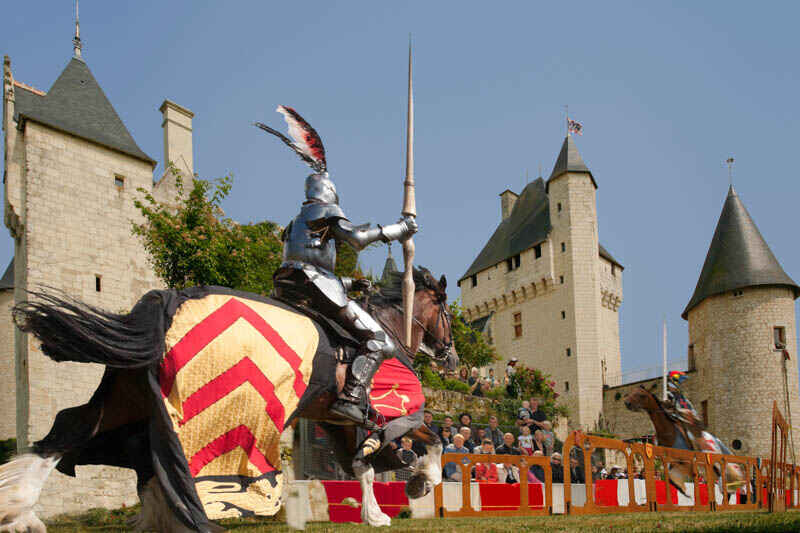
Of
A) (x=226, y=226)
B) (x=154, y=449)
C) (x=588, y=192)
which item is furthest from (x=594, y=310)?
(x=154, y=449)

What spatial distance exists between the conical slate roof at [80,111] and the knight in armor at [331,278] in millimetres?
19870

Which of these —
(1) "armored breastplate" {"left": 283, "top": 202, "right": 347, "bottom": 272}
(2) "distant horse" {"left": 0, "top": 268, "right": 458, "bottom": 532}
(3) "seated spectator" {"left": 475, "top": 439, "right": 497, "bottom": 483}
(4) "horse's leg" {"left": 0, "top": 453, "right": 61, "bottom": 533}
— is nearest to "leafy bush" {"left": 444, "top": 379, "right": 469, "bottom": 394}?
(3) "seated spectator" {"left": 475, "top": 439, "right": 497, "bottom": 483}

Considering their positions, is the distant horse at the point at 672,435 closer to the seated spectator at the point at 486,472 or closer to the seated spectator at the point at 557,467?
the seated spectator at the point at 557,467

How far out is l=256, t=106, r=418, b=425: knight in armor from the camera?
7.09 metres

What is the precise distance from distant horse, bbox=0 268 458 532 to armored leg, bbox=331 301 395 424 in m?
0.23

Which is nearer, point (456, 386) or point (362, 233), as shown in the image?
point (362, 233)

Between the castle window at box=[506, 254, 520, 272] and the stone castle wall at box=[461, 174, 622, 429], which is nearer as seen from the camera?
the stone castle wall at box=[461, 174, 622, 429]

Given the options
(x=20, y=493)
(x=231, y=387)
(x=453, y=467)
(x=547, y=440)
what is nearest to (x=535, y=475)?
(x=453, y=467)

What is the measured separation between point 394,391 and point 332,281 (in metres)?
1.28

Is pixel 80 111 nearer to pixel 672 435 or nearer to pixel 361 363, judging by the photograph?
pixel 672 435

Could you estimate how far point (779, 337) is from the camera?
3838cm

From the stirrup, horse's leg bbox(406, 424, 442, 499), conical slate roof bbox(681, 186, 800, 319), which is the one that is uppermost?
conical slate roof bbox(681, 186, 800, 319)

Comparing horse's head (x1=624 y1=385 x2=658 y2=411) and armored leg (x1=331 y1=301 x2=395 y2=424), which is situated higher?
A: armored leg (x1=331 y1=301 x2=395 y2=424)

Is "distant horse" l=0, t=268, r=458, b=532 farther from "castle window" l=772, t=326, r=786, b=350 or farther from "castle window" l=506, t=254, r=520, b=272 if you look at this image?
"castle window" l=506, t=254, r=520, b=272
